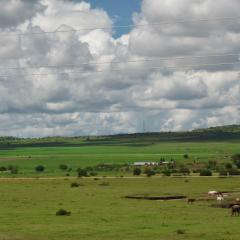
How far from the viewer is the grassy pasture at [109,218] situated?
43719 mm

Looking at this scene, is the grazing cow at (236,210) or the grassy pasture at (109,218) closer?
the grassy pasture at (109,218)

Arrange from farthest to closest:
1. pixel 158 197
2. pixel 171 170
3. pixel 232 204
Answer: pixel 171 170 < pixel 158 197 < pixel 232 204

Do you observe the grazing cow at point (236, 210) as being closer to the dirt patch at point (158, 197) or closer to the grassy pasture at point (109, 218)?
the grassy pasture at point (109, 218)

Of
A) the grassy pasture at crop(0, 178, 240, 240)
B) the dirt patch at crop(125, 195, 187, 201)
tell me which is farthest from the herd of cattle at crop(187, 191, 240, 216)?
the dirt patch at crop(125, 195, 187, 201)

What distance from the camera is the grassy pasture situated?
43.7 metres

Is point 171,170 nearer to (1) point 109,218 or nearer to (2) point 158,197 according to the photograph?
(2) point 158,197

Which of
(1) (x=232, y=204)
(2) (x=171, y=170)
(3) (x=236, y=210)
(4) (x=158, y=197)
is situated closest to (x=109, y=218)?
(3) (x=236, y=210)

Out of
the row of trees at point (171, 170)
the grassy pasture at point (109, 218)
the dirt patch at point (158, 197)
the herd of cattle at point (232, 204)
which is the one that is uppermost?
the row of trees at point (171, 170)

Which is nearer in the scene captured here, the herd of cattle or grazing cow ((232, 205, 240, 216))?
grazing cow ((232, 205, 240, 216))

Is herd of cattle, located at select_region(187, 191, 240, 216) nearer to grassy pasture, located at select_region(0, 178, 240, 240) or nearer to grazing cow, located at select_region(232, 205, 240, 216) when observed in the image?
grazing cow, located at select_region(232, 205, 240, 216)

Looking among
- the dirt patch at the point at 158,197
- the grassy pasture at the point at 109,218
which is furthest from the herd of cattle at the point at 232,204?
the dirt patch at the point at 158,197

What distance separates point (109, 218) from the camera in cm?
5391

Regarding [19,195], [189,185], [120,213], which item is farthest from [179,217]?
[189,185]

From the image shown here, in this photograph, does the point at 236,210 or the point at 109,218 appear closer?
the point at 109,218
